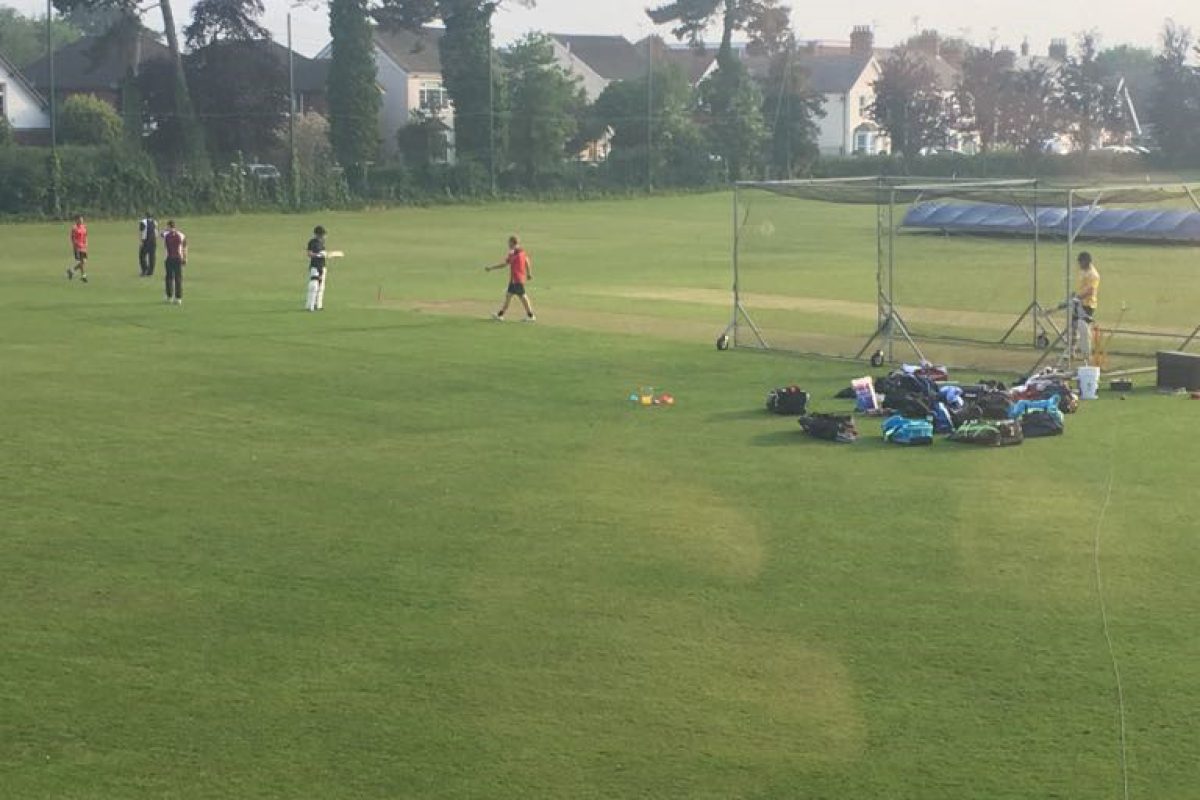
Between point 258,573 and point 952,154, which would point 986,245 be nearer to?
point 258,573

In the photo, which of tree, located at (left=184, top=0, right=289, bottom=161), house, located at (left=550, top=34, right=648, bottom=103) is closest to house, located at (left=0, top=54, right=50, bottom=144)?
tree, located at (left=184, top=0, right=289, bottom=161)

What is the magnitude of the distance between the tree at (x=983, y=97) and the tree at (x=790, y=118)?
343 inches

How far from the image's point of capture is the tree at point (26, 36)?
411 feet

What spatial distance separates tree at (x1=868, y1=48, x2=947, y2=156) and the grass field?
2913 inches

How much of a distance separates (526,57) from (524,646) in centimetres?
7072

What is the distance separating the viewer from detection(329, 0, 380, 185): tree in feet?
239

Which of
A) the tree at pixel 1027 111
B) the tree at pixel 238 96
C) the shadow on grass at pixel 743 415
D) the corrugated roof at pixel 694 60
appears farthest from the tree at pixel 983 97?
the shadow on grass at pixel 743 415

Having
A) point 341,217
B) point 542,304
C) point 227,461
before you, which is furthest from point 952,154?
point 227,461

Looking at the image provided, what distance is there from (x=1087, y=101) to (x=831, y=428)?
8269cm

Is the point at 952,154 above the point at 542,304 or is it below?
above

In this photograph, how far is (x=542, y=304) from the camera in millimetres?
32906

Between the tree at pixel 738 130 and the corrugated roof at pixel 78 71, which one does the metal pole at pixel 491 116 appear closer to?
the tree at pixel 738 130

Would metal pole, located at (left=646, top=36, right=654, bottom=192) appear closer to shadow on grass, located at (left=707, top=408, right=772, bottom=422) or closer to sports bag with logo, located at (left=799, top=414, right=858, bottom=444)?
shadow on grass, located at (left=707, top=408, right=772, bottom=422)

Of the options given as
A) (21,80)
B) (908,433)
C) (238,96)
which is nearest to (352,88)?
(238,96)
